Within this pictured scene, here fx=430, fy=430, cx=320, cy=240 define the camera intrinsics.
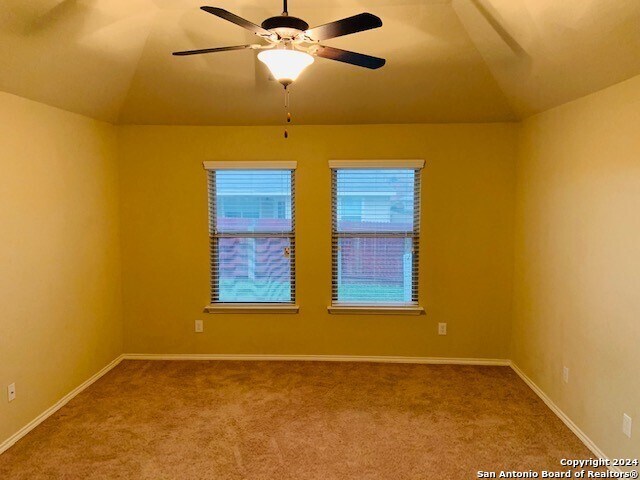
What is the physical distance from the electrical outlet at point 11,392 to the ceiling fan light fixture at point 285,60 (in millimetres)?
2679

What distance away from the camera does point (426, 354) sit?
430 centimetres

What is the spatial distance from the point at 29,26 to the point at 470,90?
3146 millimetres

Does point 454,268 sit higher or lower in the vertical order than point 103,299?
higher

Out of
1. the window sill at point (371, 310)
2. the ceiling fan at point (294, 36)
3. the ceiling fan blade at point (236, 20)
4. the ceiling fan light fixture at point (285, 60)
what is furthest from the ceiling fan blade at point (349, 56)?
the window sill at point (371, 310)

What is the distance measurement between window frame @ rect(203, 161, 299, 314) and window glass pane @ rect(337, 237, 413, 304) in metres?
0.49

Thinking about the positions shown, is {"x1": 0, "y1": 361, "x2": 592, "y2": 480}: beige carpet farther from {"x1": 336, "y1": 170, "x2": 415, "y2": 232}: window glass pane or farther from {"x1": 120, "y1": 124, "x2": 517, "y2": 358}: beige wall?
{"x1": 336, "y1": 170, "x2": 415, "y2": 232}: window glass pane

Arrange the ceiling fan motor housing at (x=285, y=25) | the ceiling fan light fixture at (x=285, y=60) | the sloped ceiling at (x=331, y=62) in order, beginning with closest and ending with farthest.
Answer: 1. the ceiling fan motor housing at (x=285, y=25)
2. the ceiling fan light fixture at (x=285, y=60)
3. the sloped ceiling at (x=331, y=62)

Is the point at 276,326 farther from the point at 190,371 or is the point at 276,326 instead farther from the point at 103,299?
the point at 103,299

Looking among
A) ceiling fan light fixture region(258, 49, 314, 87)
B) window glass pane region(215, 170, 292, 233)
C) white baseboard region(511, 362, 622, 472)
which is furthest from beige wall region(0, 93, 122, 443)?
white baseboard region(511, 362, 622, 472)

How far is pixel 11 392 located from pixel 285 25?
114 inches

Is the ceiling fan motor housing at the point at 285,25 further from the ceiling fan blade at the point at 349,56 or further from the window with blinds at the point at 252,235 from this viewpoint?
the window with blinds at the point at 252,235

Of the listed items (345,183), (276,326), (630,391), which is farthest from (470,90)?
(276,326)

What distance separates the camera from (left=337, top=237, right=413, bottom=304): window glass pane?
14.0ft

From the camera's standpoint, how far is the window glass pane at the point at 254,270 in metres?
4.31
